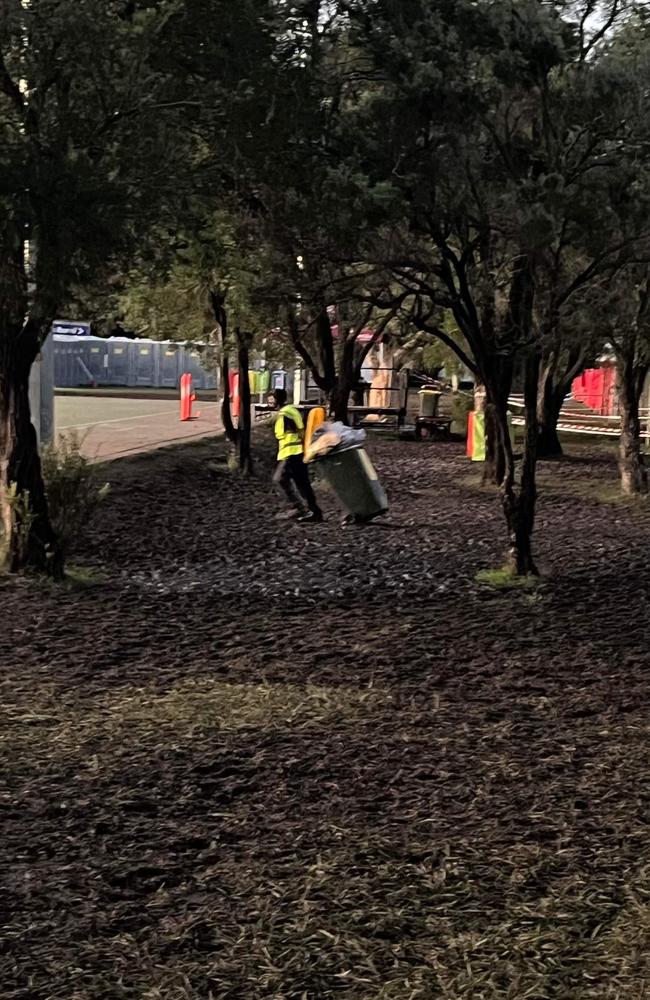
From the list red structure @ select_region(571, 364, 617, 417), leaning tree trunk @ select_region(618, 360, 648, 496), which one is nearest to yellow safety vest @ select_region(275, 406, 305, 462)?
leaning tree trunk @ select_region(618, 360, 648, 496)

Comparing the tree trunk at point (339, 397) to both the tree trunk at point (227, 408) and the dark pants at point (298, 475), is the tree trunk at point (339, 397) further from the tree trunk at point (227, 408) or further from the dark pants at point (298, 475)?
the dark pants at point (298, 475)

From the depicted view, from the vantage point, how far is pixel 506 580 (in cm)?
1040

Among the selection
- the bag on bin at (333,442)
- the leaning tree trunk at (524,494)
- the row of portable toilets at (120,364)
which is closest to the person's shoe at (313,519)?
the bag on bin at (333,442)

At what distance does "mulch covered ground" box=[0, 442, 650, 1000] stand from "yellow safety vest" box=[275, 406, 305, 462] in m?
3.41

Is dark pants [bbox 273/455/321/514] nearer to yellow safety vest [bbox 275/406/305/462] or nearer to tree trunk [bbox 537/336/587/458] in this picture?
yellow safety vest [bbox 275/406/305/462]

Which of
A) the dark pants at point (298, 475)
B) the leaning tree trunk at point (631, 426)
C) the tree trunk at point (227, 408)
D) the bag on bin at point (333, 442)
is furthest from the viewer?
the tree trunk at point (227, 408)

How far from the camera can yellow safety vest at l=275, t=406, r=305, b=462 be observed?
14.1 m

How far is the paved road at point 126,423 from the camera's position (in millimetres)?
20859

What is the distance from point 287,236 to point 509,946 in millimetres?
6375

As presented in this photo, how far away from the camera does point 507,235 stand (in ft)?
30.0

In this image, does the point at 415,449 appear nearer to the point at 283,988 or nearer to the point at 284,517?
the point at 284,517

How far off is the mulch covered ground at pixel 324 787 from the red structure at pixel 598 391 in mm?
27938

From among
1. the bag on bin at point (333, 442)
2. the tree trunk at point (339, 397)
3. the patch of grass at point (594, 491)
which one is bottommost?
the patch of grass at point (594, 491)

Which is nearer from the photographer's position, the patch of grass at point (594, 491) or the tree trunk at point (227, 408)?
the patch of grass at point (594, 491)
